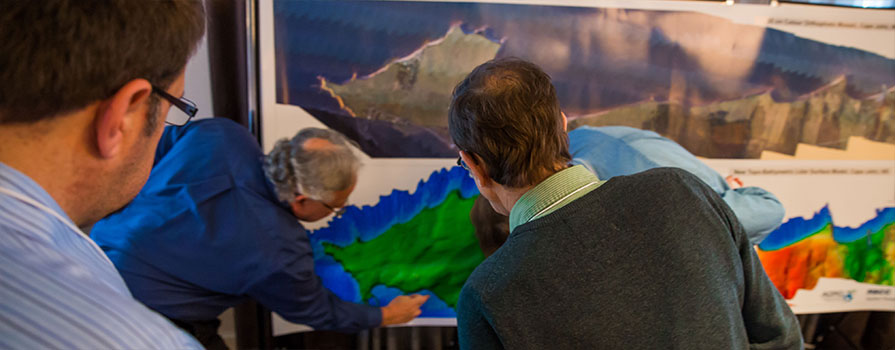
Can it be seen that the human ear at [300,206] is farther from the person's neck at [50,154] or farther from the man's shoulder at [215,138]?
the person's neck at [50,154]

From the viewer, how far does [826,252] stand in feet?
5.90

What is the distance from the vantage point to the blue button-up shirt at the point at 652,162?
1.20 m

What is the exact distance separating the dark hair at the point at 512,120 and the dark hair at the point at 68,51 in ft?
1.38

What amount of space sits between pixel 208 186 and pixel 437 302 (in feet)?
2.64

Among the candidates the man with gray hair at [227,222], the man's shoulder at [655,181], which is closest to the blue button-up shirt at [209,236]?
the man with gray hair at [227,222]

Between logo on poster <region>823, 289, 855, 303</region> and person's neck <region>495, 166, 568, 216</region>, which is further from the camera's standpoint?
logo on poster <region>823, 289, 855, 303</region>

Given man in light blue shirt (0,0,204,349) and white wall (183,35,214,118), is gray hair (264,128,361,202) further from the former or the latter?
man in light blue shirt (0,0,204,349)

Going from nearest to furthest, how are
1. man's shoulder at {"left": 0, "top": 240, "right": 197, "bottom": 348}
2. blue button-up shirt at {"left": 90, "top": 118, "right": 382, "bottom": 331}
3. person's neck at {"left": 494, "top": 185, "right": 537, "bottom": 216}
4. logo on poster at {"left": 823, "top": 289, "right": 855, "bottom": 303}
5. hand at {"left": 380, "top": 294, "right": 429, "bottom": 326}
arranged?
1. man's shoulder at {"left": 0, "top": 240, "right": 197, "bottom": 348}
2. person's neck at {"left": 494, "top": 185, "right": 537, "bottom": 216}
3. blue button-up shirt at {"left": 90, "top": 118, "right": 382, "bottom": 331}
4. hand at {"left": 380, "top": 294, "right": 429, "bottom": 326}
5. logo on poster at {"left": 823, "top": 289, "right": 855, "bottom": 303}

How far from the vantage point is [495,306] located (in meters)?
0.72

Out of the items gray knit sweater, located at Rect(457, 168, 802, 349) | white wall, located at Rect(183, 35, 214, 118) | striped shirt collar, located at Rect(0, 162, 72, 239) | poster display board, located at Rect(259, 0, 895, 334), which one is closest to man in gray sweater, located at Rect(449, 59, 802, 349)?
gray knit sweater, located at Rect(457, 168, 802, 349)

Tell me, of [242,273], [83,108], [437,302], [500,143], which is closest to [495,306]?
[500,143]

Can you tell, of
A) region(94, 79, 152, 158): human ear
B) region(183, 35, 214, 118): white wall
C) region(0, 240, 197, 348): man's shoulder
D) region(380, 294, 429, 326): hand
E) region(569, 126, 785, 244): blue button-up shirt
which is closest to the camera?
region(0, 240, 197, 348): man's shoulder

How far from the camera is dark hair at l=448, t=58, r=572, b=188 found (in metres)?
0.77

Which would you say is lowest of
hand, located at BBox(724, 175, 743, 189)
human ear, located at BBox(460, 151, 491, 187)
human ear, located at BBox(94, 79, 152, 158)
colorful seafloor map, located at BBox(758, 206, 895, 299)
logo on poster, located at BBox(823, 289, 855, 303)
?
logo on poster, located at BBox(823, 289, 855, 303)
